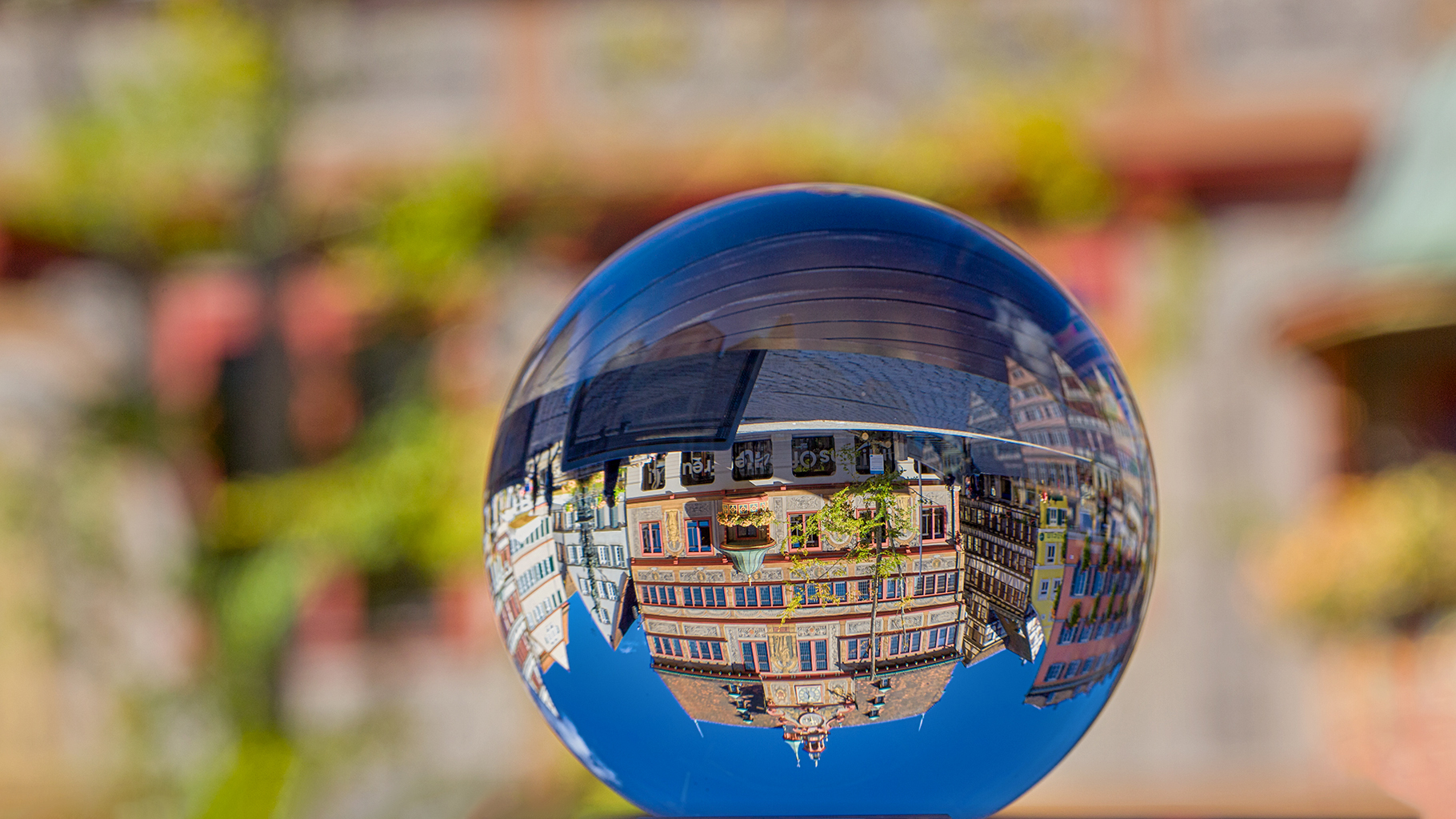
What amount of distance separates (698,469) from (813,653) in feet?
0.45

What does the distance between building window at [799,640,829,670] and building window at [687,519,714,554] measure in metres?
0.09

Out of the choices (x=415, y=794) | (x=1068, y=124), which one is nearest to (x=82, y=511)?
(x=415, y=794)

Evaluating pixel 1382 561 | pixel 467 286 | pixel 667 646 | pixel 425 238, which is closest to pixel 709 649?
pixel 667 646

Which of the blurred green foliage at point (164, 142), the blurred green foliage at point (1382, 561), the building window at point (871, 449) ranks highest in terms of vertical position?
the blurred green foliage at point (164, 142)

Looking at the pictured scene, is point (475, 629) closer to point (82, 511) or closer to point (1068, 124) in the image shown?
point (82, 511)

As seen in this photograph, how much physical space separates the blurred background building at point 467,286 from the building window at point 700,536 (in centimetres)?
320

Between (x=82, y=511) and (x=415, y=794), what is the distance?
1.63 metres

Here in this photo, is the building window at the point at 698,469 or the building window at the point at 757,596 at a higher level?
the building window at the point at 698,469

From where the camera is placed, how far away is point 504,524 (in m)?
0.82

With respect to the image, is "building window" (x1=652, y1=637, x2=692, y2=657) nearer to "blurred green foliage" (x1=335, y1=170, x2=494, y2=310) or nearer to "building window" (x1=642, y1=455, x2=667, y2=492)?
Answer: "building window" (x1=642, y1=455, x2=667, y2=492)

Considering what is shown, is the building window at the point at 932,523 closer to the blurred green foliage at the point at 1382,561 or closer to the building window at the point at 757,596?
the building window at the point at 757,596

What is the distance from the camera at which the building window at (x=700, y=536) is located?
2.41ft

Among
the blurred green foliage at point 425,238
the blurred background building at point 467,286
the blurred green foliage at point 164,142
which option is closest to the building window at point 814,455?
the blurred background building at point 467,286

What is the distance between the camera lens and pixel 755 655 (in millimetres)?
746
